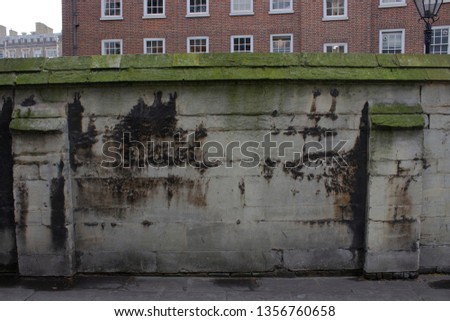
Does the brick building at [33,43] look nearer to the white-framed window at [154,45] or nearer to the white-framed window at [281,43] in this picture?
the white-framed window at [154,45]

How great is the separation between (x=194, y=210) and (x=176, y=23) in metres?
28.8

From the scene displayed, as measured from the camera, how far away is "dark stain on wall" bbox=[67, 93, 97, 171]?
609cm

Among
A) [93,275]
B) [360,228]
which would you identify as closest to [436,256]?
[360,228]

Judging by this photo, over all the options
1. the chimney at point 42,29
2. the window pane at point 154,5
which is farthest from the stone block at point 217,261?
the chimney at point 42,29

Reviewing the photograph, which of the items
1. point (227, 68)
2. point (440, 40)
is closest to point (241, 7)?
point (440, 40)

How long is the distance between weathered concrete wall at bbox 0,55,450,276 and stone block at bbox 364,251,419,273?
0.01 metres

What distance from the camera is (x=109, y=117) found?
20.1 feet

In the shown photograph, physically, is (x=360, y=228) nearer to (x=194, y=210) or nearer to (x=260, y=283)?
(x=260, y=283)

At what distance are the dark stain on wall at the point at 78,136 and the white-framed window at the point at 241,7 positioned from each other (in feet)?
91.6

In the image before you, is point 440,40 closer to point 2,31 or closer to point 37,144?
point 37,144

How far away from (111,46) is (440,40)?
83.2ft

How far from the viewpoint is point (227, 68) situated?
6.01m

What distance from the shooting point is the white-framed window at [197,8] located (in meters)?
32.0

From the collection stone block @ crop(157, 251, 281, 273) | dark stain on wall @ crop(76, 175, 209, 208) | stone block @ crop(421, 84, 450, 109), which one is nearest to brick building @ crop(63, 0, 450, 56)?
stone block @ crop(421, 84, 450, 109)
